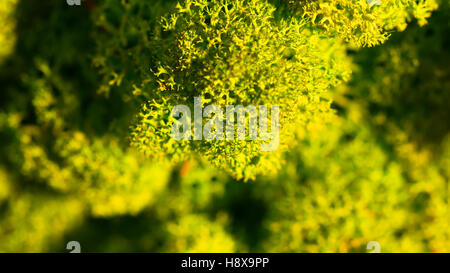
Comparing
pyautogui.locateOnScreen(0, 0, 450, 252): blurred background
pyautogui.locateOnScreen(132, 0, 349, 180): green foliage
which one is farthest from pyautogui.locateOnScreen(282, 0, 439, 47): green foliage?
pyautogui.locateOnScreen(0, 0, 450, 252): blurred background

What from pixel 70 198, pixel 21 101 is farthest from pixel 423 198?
pixel 21 101

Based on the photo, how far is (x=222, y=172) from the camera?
52.4 inches

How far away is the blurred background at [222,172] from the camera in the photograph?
4.56 feet

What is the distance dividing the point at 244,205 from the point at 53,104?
3.55 feet

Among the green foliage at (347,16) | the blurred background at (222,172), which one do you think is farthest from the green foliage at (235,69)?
the blurred background at (222,172)

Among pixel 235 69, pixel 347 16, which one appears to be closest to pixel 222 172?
pixel 235 69

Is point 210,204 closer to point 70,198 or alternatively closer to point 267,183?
point 267,183

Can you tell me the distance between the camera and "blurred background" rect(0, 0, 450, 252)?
1.39 meters

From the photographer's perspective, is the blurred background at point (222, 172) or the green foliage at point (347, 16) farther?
the blurred background at point (222, 172)

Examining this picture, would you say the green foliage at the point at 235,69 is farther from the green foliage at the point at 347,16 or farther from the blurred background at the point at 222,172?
the blurred background at the point at 222,172

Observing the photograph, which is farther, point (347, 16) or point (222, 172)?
point (222, 172)

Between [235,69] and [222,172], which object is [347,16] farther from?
[222,172]

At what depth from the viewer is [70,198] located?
65.9 inches

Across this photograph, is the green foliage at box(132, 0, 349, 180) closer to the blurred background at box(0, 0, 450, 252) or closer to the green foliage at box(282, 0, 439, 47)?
the green foliage at box(282, 0, 439, 47)
